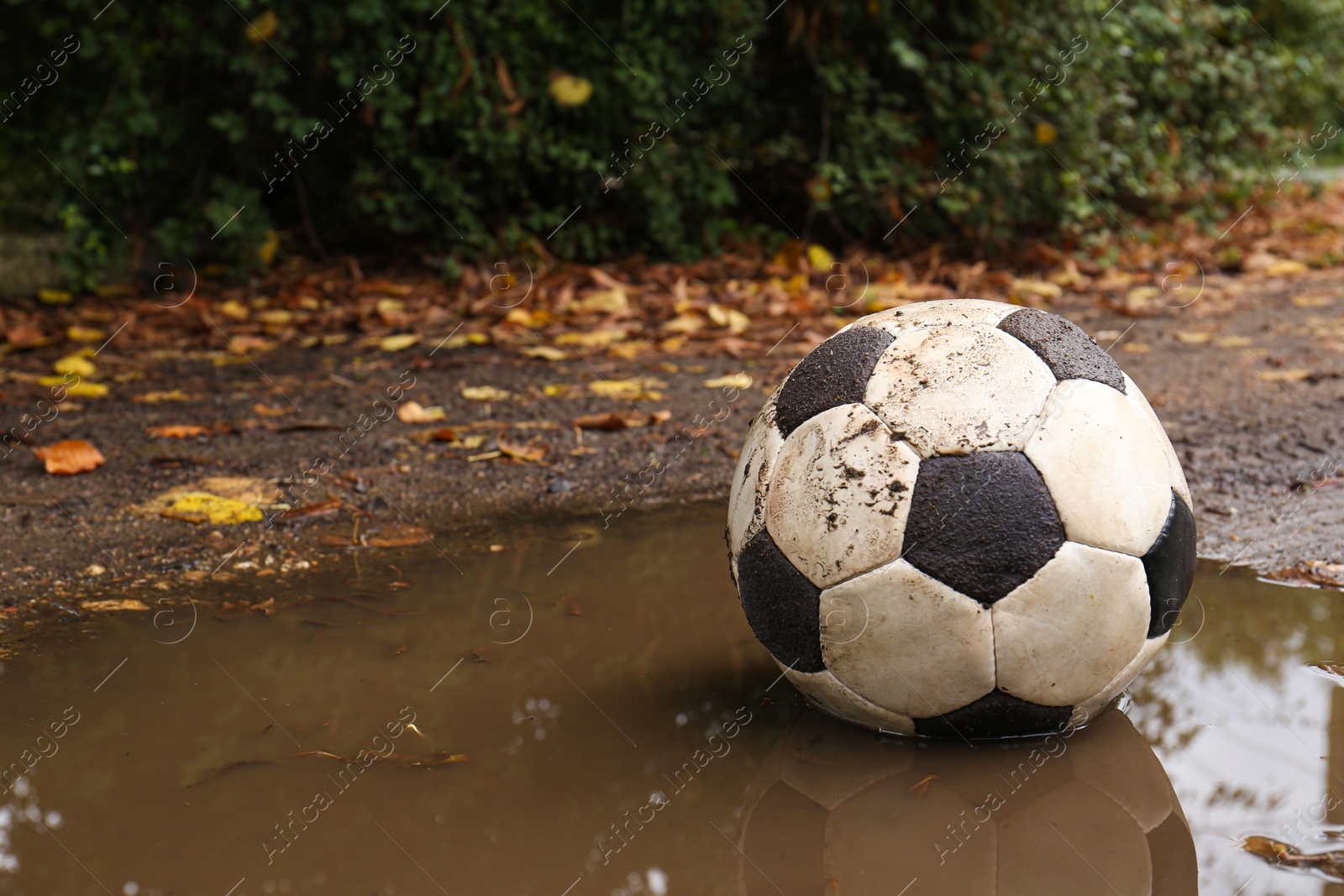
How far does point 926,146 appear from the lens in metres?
7.02

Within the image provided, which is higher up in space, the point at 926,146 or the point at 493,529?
the point at 493,529

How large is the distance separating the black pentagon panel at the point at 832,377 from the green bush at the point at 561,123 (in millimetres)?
4198

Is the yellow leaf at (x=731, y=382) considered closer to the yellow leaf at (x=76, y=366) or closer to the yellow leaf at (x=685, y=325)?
the yellow leaf at (x=685, y=325)

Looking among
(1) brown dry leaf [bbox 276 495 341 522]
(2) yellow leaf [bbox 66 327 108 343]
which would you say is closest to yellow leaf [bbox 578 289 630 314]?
(2) yellow leaf [bbox 66 327 108 343]

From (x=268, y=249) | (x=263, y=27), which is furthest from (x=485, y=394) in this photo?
(x=263, y=27)

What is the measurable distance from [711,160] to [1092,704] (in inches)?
202

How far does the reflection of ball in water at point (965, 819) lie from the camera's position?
2.02 m

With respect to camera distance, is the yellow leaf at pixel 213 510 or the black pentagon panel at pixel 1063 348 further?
the yellow leaf at pixel 213 510

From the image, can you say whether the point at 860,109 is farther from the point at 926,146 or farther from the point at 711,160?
the point at 711,160

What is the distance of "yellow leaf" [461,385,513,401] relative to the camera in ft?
15.7

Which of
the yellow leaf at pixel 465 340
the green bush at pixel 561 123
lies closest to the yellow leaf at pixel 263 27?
the green bush at pixel 561 123

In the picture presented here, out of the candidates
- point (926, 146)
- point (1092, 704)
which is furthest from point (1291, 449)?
point (926, 146)

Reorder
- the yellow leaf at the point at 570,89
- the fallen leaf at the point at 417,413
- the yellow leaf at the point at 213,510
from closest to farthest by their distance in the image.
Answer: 1. the yellow leaf at the point at 213,510
2. the fallen leaf at the point at 417,413
3. the yellow leaf at the point at 570,89

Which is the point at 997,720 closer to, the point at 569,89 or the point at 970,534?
the point at 970,534
